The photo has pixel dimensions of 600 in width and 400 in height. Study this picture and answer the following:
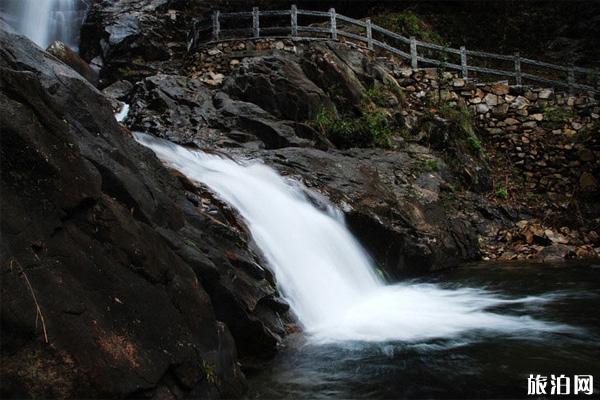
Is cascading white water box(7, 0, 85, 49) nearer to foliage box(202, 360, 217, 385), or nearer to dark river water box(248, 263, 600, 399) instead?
dark river water box(248, 263, 600, 399)

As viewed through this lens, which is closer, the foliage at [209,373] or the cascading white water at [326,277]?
the foliage at [209,373]

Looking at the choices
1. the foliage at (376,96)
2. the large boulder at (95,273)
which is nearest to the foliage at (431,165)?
the foliage at (376,96)

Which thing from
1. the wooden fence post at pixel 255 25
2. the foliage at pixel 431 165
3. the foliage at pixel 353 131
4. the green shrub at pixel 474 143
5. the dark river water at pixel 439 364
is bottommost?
the dark river water at pixel 439 364

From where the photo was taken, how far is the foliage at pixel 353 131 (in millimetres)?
11320

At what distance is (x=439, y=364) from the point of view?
4336 mm

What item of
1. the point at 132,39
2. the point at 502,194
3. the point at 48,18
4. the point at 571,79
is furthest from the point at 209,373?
the point at 48,18

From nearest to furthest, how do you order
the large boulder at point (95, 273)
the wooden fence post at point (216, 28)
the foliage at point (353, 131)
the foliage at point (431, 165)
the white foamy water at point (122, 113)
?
the large boulder at point (95, 273), the white foamy water at point (122, 113), the foliage at point (431, 165), the foliage at point (353, 131), the wooden fence post at point (216, 28)

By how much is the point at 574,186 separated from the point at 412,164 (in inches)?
195

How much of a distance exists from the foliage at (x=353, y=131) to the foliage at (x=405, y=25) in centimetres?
713

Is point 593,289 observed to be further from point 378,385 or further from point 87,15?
point 87,15

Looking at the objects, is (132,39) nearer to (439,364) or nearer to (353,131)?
(353,131)

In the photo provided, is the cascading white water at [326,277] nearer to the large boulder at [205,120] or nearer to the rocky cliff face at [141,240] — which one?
the rocky cliff face at [141,240]

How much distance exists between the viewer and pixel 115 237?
3.37 meters

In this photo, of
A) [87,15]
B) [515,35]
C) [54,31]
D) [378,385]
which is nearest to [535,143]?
[515,35]
